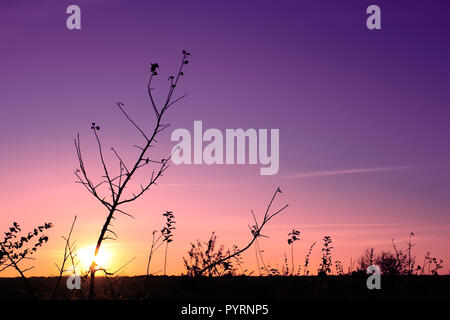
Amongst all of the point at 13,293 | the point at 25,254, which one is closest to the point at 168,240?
the point at 25,254

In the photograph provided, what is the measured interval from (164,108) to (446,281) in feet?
40.7

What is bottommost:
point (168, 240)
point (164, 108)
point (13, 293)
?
point (13, 293)

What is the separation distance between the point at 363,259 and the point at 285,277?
5.93 meters
